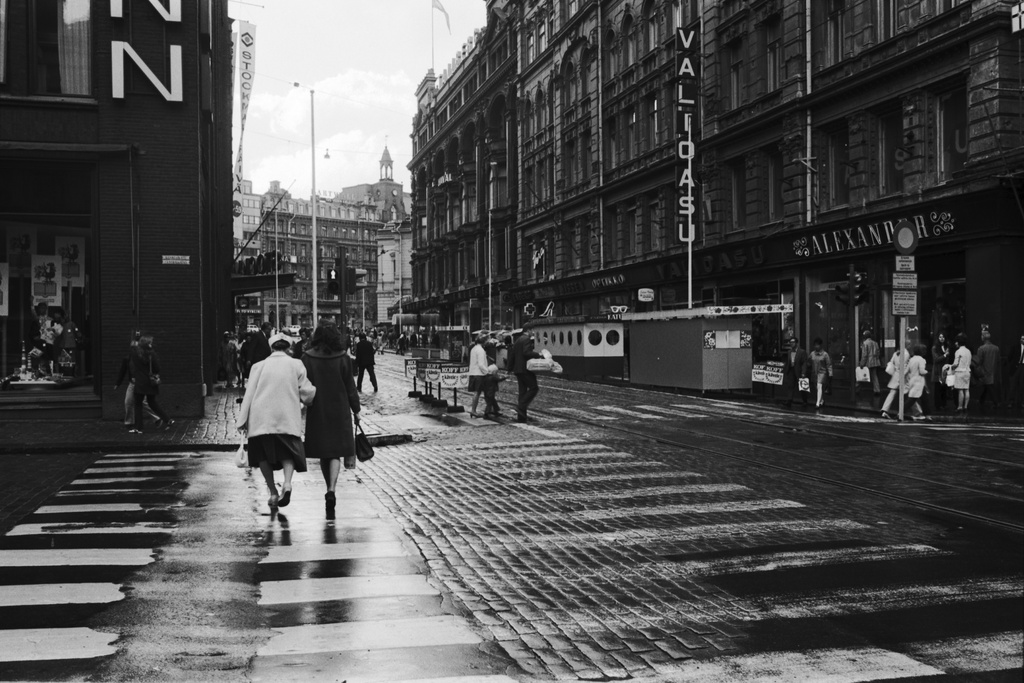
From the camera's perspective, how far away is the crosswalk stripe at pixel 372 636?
213 inches

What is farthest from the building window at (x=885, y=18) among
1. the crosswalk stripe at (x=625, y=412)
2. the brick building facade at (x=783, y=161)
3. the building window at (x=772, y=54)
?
the crosswalk stripe at (x=625, y=412)

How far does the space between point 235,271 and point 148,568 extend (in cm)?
4167

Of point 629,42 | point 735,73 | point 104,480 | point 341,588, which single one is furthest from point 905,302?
point 629,42

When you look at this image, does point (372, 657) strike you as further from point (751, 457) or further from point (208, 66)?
point (208, 66)

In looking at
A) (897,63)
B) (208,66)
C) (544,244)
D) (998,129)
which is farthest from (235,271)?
(998,129)

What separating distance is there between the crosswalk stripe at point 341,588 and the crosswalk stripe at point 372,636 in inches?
25.7

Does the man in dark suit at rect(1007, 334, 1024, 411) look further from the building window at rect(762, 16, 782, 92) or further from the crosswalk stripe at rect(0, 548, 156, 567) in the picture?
the crosswalk stripe at rect(0, 548, 156, 567)

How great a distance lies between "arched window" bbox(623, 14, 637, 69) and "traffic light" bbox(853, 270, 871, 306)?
878 inches

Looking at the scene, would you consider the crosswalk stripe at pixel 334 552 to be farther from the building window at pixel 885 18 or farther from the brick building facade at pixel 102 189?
the building window at pixel 885 18

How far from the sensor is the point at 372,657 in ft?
17.1

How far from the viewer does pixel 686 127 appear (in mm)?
36781

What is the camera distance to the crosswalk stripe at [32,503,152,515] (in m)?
9.64

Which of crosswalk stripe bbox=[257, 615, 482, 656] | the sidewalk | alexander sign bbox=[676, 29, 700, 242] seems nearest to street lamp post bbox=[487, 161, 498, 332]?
alexander sign bbox=[676, 29, 700, 242]

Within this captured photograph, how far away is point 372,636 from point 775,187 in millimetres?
30092
